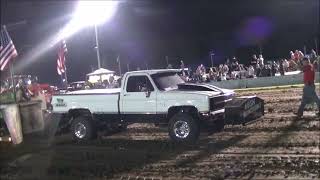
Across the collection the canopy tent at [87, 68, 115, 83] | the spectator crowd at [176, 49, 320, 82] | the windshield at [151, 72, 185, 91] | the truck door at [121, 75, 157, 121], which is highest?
the canopy tent at [87, 68, 115, 83]

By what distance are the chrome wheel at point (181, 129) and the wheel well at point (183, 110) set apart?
0.30 m

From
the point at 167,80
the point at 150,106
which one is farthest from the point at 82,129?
the point at 167,80

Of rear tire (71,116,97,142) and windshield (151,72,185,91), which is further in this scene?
rear tire (71,116,97,142)

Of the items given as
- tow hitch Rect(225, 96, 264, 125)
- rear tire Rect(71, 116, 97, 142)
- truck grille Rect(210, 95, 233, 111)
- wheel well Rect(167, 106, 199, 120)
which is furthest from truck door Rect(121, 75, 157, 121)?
tow hitch Rect(225, 96, 264, 125)

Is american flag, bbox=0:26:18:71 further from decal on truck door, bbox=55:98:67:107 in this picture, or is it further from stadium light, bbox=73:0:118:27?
stadium light, bbox=73:0:118:27

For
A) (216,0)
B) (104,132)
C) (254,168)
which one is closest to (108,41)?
(216,0)

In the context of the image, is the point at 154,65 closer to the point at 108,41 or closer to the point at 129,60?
the point at 129,60

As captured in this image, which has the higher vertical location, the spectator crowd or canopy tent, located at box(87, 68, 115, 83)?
canopy tent, located at box(87, 68, 115, 83)

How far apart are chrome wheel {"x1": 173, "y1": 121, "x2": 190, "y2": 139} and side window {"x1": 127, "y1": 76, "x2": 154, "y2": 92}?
122cm

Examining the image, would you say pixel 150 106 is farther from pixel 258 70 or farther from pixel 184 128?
pixel 258 70

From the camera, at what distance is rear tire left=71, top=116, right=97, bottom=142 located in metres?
13.5

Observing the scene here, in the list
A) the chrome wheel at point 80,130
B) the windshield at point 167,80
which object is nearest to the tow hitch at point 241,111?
the windshield at point 167,80

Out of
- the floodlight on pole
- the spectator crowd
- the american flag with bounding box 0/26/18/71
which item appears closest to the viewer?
the american flag with bounding box 0/26/18/71

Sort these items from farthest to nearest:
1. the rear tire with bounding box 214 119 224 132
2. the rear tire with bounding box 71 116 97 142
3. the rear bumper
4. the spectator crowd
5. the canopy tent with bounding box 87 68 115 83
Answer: the canopy tent with bounding box 87 68 115 83 < the spectator crowd < the rear tire with bounding box 71 116 97 142 < the rear tire with bounding box 214 119 224 132 < the rear bumper
